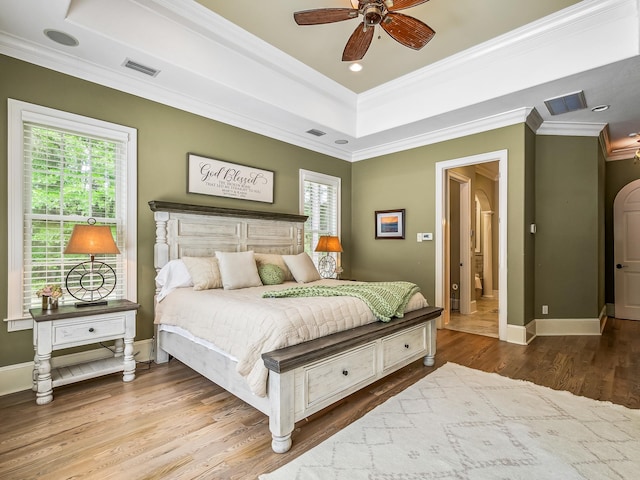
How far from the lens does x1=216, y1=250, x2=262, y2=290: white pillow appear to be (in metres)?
3.31

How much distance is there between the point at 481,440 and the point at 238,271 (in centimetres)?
244

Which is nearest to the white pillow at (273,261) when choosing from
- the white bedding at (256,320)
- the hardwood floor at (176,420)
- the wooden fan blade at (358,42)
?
the white bedding at (256,320)

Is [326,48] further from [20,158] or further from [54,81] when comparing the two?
[20,158]

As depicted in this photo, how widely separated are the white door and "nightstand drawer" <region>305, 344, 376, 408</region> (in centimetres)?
547

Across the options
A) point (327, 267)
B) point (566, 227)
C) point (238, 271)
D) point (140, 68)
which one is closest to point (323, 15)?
point (140, 68)

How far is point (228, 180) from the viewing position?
414 centimetres

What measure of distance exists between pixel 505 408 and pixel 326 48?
373cm

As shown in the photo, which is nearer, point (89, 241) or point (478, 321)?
point (89, 241)

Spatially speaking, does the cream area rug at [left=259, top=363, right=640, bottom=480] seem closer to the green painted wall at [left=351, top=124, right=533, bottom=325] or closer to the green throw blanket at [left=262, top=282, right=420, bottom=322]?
the green throw blanket at [left=262, top=282, right=420, bottom=322]

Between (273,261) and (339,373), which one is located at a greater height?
(273,261)

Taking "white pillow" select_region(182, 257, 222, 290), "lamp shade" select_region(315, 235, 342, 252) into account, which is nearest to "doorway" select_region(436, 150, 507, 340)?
"lamp shade" select_region(315, 235, 342, 252)

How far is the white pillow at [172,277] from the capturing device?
3.25 m

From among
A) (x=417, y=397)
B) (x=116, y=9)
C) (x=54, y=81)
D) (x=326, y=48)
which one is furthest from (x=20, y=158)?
(x=417, y=397)

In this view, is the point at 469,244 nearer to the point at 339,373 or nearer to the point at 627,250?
the point at 627,250
